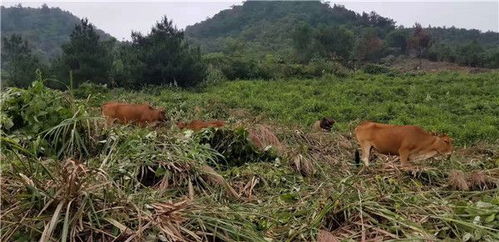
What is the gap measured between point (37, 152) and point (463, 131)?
36.7 ft

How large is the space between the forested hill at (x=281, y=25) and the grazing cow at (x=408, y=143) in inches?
2024

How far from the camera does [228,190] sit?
3.88m

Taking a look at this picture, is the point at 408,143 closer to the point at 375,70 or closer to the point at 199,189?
the point at 199,189

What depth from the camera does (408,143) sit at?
720cm

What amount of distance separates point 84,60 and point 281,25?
53499 mm

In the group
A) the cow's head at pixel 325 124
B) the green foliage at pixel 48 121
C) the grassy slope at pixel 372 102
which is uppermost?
the green foliage at pixel 48 121

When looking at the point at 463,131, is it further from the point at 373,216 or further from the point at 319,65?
the point at 319,65

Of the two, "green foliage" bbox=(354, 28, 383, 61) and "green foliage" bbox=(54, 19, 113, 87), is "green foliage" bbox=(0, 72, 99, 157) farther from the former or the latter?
"green foliage" bbox=(354, 28, 383, 61)

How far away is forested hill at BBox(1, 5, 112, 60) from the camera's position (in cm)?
7744

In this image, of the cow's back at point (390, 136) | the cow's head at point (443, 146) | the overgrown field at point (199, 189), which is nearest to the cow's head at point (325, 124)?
the cow's back at point (390, 136)

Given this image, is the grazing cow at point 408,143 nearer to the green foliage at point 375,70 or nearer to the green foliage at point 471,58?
the green foliage at point 375,70

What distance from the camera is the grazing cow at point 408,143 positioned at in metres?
7.15

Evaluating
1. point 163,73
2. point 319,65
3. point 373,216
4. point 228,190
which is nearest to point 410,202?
point 373,216

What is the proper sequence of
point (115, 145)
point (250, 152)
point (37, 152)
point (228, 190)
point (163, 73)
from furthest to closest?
point (163, 73)
point (250, 152)
point (115, 145)
point (37, 152)
point (228, 190)
